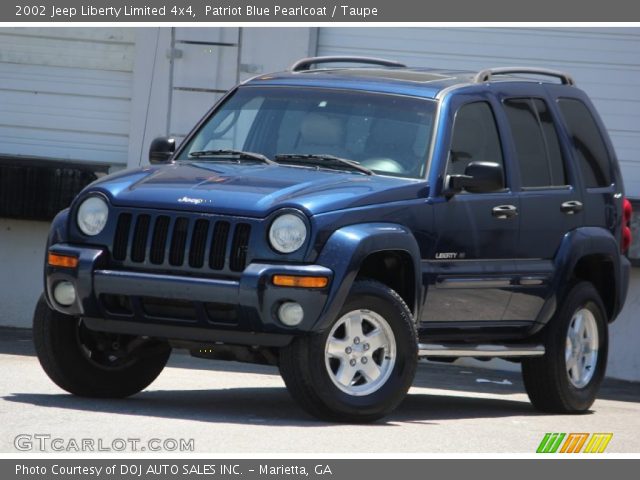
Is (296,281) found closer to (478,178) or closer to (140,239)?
(140,239)

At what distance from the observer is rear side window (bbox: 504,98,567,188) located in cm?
1008

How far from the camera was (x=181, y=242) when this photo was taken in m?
8.34

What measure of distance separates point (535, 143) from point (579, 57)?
4.95 metres

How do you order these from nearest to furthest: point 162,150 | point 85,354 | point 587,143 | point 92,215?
point 92,215
point 85,354
point 162,150
point 587,143

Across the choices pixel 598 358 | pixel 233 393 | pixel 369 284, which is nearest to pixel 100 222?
pixel 369 284

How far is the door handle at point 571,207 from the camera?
10.2 metres

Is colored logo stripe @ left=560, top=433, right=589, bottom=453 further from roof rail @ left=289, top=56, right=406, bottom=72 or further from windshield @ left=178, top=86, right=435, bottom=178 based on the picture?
roof rail @ left=289, top=56, right=406, bottom=72

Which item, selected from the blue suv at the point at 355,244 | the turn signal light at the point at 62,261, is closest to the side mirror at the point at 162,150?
the blue suv at the point at 355,244

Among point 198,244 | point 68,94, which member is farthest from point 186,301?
point 68,94

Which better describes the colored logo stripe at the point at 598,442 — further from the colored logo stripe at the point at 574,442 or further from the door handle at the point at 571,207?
the door handle at the point at 571,207

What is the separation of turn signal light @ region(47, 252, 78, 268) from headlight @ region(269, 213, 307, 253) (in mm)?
1119

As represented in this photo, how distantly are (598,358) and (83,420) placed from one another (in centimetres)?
394

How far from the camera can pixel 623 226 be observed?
11.1 m

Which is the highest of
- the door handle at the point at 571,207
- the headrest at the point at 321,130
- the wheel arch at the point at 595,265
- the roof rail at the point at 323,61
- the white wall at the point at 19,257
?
the roof rail at the point at 323,61
